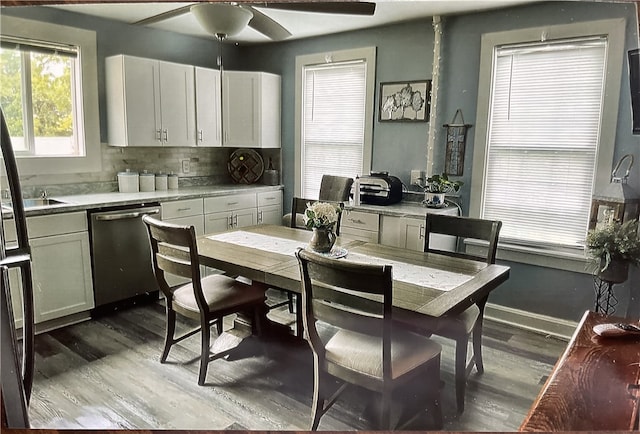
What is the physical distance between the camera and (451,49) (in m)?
1.37

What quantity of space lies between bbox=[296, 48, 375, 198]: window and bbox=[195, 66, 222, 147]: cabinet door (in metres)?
0.41

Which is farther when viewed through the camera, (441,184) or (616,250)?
(441,184)

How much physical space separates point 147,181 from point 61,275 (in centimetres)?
88

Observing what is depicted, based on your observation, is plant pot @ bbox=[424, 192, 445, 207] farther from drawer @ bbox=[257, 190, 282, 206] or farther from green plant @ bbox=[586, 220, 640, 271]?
drawer @ bbox=[257, 190, 282, 206]

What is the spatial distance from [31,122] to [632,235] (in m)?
1.30

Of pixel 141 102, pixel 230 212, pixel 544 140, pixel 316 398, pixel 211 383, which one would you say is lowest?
pixel 211 383

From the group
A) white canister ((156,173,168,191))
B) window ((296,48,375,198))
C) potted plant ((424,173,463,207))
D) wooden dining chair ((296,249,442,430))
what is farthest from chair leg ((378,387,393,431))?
white canister ((156,173,168,191))

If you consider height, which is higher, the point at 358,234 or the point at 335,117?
the point at 335,117

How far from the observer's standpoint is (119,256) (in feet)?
4.97

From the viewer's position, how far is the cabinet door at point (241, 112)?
66.1 inches

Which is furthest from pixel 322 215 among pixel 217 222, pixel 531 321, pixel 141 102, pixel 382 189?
pixel 141 102

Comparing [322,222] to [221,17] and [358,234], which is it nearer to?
[358,234]

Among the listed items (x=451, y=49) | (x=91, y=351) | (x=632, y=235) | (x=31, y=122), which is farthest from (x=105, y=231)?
(x=632, y=235)

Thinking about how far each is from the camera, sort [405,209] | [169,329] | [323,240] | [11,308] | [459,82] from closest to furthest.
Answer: [11,308], [459,82], [405,209], [169,329], [323,240]
